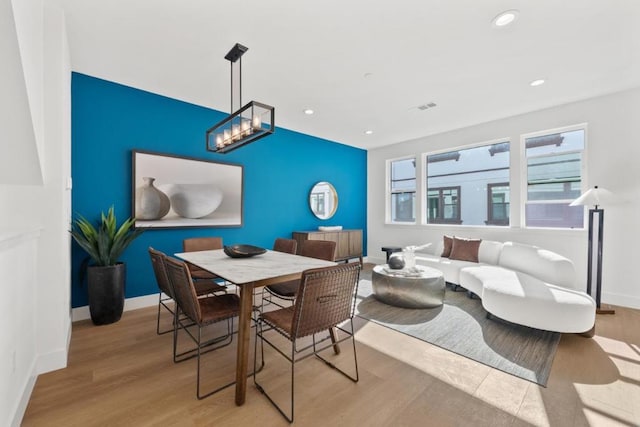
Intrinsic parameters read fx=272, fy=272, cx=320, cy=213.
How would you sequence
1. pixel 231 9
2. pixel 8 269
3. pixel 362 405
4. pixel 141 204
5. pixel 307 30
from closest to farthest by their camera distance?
pixel 8 269 < pixel 362 405 < pixel 231 9 < pixel 307 30 < pixel 141 204

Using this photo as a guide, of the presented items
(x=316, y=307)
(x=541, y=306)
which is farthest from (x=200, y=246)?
(x=541, y=306)

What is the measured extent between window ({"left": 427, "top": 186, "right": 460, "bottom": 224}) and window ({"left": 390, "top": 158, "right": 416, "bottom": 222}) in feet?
1.19

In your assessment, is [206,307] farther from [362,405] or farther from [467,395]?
[467,395]

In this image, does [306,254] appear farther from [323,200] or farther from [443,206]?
[443,206]

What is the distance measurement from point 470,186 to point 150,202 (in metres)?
5.16

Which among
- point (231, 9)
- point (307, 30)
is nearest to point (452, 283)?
point (307, 30)

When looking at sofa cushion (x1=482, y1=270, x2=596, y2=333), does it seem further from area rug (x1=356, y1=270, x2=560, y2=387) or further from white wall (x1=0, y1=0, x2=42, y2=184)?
white wall (x1=0, y1=0, x2=42, y2=184)

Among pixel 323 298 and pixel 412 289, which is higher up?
pixel 323 298

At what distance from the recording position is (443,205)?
535cm

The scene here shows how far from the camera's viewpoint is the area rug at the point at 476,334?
2182 mm

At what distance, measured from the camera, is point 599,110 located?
143 inches

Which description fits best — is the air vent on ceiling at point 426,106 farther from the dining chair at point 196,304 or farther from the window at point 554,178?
the dining chair at point 196,304

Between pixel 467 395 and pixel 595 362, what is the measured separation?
1296 mm

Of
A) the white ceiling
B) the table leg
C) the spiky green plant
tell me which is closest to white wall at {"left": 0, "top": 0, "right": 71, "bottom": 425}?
the white ceiling
